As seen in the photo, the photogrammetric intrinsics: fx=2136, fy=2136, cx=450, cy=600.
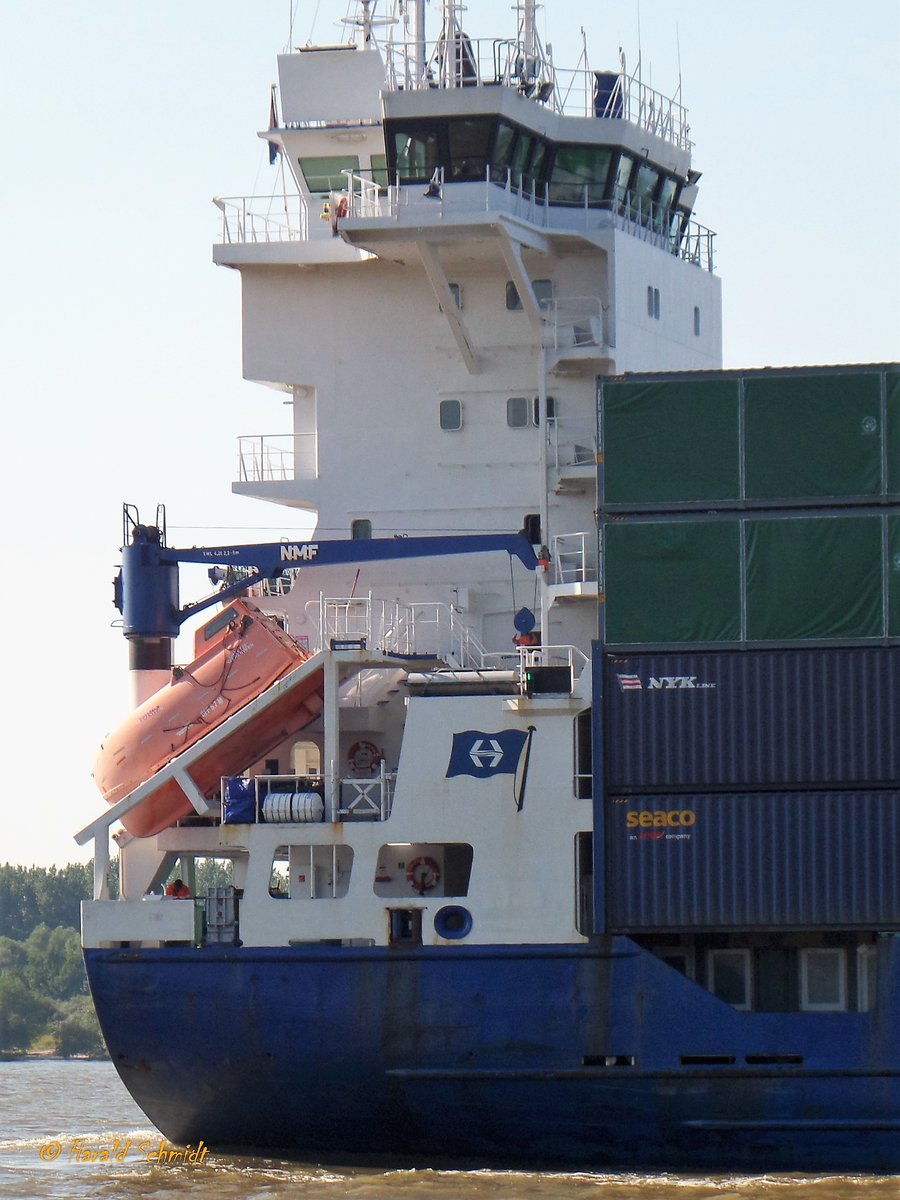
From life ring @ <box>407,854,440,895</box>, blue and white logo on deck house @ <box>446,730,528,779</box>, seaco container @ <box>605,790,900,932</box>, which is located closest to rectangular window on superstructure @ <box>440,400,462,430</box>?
blue and white logo on deck house @ <box>446,730,528,779</box>

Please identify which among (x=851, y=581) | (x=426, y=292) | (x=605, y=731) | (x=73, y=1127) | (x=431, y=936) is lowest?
(x=73, y=1127)

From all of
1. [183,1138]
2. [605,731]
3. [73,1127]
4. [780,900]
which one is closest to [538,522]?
[605,731]

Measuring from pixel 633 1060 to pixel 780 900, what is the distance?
7.34ft

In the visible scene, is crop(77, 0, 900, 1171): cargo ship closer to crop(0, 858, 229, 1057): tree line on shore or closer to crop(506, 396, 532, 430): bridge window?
crop(506, 396, 532, 430): bridge window

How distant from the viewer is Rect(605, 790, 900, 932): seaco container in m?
21.8

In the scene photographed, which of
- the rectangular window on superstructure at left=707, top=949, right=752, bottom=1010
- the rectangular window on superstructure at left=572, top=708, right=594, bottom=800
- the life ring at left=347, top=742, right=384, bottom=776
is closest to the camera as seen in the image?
the rectangular window on superstructure at left=707, top=949, right=752, bottom=1010

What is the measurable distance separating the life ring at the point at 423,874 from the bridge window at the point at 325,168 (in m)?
10.1

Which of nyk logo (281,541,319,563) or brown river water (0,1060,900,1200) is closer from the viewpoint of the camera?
brown river water (0,1060,900,1200)

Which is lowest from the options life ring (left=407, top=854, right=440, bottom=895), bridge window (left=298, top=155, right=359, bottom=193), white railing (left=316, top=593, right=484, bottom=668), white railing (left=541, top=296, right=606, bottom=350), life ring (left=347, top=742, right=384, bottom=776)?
life ring (left=407, top=854, right=440, bottom=895)

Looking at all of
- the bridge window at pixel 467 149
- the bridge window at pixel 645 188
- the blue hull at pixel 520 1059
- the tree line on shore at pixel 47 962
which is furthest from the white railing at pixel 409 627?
the tree line on shore at pixel 47 962

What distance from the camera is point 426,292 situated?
2747cm

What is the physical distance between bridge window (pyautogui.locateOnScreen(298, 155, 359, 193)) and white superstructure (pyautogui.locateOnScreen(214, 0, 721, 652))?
22.2 inches

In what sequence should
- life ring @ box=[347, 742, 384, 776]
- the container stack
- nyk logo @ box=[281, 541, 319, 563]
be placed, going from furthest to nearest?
nyk logo @ box=[281, 541, 319, 563]
life ring @ box=[347, 742, 384, 776]
the container stack

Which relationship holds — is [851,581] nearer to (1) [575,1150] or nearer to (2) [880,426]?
(2) [880,426]
